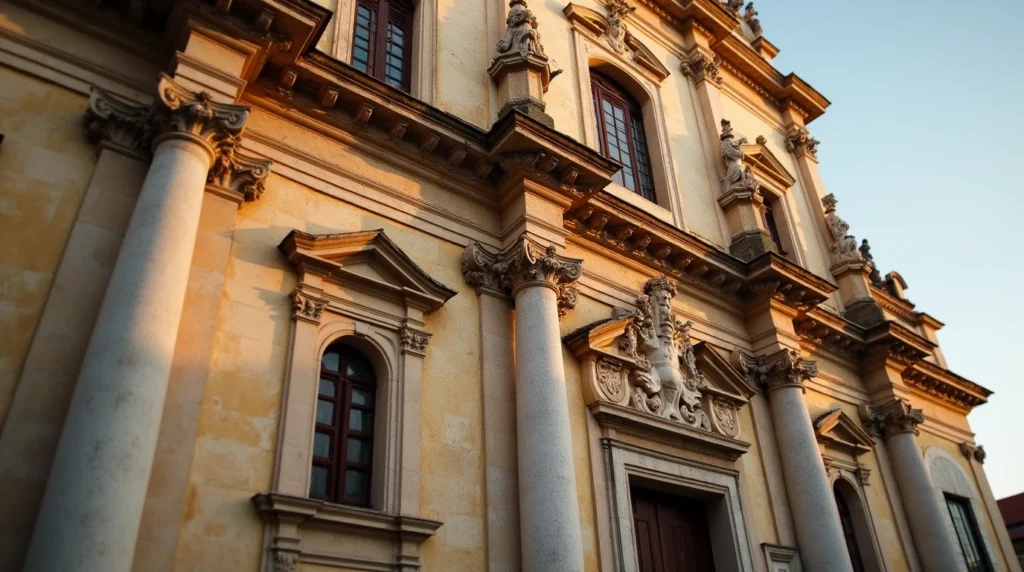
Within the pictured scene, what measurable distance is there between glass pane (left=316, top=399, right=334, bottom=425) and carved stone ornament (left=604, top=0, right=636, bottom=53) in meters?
10.3

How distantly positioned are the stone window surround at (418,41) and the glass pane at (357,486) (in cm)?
572

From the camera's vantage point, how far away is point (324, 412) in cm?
877

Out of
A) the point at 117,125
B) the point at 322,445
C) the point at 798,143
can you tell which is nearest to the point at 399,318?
the point at 322,445

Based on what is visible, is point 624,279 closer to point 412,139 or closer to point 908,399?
point 412,139

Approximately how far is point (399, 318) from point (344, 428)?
5.02 feet

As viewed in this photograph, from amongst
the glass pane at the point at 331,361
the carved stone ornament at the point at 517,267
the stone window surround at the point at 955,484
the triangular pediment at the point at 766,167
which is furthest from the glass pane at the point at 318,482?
the stone window surround at the point at 955,484

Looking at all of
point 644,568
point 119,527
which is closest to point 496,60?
point 644,568

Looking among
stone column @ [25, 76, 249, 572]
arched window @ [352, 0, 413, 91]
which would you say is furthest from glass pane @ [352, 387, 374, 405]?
arched window @ [352, 0, 413, 91]

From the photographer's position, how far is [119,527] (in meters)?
5.97

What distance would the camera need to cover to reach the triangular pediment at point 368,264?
897 cm

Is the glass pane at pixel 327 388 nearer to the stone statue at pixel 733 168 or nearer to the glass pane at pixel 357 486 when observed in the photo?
the glass pane at pixel 357 486

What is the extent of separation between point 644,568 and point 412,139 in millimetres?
6572

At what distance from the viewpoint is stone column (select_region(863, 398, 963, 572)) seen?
50.1ft

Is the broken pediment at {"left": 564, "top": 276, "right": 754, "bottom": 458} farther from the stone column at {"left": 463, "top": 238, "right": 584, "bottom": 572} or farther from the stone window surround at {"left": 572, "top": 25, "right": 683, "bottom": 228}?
the stone window surround at {"left": 572, "top": 25, "right": 683, "bottom": 228}
